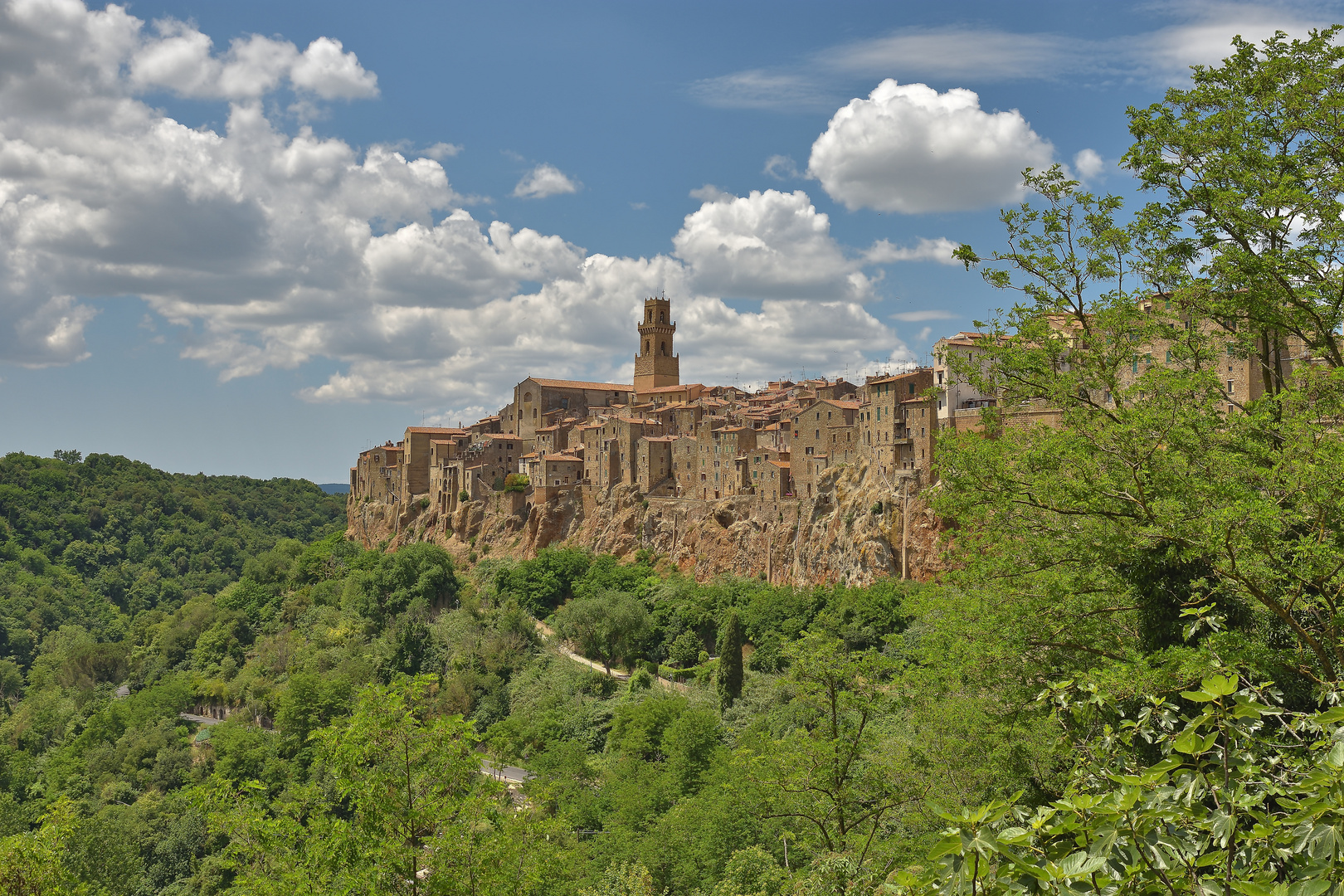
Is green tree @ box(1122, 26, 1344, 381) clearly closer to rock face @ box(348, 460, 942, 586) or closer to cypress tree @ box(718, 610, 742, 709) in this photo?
rock face @ box(348, 460, 942, 586)

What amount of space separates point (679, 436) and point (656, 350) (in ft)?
101

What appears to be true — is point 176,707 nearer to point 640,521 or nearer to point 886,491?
point 640,521

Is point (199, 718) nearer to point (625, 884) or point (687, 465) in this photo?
point (687, 465)

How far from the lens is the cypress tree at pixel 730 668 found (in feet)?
161

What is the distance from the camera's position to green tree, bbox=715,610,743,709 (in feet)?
161

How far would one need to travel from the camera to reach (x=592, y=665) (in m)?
61.5

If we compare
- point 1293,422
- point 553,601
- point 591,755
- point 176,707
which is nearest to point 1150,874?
point 1293,422

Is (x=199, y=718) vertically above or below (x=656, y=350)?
below

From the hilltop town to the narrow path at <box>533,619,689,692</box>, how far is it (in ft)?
27.1

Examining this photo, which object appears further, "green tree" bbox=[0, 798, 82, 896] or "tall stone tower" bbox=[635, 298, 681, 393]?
"tall stone tower" bbox=[635, 298, 681, 393]

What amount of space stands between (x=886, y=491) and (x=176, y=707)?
176ft

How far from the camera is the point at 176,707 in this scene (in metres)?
69.2

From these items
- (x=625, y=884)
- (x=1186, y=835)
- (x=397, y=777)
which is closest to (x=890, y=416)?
(x=625, y=884)

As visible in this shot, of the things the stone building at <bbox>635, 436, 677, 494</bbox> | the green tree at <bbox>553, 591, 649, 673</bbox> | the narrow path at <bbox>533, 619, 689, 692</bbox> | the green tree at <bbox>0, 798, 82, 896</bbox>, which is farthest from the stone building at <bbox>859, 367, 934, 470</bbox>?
the green tree at <bbox>0, 798, 82, 896</bbox>
